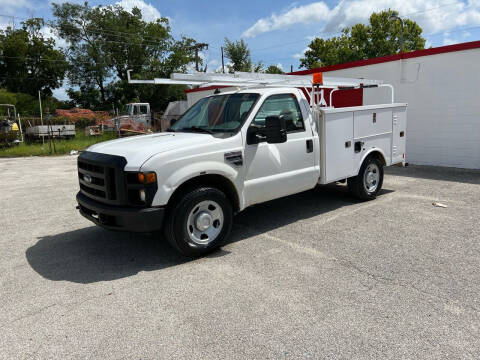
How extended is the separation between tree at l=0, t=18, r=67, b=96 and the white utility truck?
1721 inches

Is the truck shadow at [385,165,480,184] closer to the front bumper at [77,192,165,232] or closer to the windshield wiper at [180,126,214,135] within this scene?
the windshield wiper at [180,126,214,135]

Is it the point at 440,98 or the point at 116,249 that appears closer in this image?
the point at 116,249

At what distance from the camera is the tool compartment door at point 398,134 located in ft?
23.7

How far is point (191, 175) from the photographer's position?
13.9 ft

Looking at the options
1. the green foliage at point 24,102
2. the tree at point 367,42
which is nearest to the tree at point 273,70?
the tree at point 367,42

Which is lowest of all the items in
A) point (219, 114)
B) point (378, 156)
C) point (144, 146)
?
point (378, 156)

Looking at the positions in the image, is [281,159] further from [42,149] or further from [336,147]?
[42,149]

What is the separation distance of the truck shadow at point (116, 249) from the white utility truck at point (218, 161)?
53 centimetres

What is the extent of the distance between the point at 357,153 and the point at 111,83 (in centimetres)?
4276

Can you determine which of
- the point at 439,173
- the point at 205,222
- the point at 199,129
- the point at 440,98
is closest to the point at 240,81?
the point at 199,129

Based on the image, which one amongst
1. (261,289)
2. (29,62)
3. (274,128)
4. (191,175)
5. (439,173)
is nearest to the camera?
(261,289)

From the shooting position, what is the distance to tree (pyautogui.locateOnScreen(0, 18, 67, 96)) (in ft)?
134

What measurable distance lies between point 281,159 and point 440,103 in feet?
24.6

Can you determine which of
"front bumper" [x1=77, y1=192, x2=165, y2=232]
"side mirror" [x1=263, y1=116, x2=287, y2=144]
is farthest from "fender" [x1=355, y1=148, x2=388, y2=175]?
"front bumper" [x1=77, y1=192, x2=165, y2=232]
